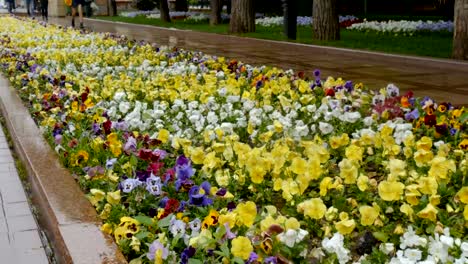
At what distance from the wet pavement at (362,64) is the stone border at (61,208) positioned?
3.48 m

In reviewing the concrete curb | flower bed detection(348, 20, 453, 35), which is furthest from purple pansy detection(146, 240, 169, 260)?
flower bed detection(348, 20, 453, 35)

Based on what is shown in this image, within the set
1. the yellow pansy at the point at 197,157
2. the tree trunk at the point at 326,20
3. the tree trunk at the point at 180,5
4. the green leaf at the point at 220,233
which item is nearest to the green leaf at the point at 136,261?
the green leaf at the point at 220,233

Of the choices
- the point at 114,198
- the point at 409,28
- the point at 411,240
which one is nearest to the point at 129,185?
the point at 114,198

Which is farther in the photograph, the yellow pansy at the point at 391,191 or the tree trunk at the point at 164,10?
the tree trunk at the point at 164,10

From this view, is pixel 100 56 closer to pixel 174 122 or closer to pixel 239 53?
pixel 239 53

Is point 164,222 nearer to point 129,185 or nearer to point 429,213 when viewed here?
point 129,185

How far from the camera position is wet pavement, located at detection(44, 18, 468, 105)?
667cm

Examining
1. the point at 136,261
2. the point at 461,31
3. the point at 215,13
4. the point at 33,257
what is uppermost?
the point at 215,13

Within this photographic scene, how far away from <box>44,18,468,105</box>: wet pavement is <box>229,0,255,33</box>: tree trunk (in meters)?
3.10

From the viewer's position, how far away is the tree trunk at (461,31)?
8891 millimetres

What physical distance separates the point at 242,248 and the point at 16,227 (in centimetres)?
165

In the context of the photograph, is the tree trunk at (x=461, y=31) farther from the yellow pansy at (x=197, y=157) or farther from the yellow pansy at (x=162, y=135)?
the yellow pansy at (x=197, y=157)

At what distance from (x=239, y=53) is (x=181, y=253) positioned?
839cm

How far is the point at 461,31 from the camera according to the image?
8961 mm
